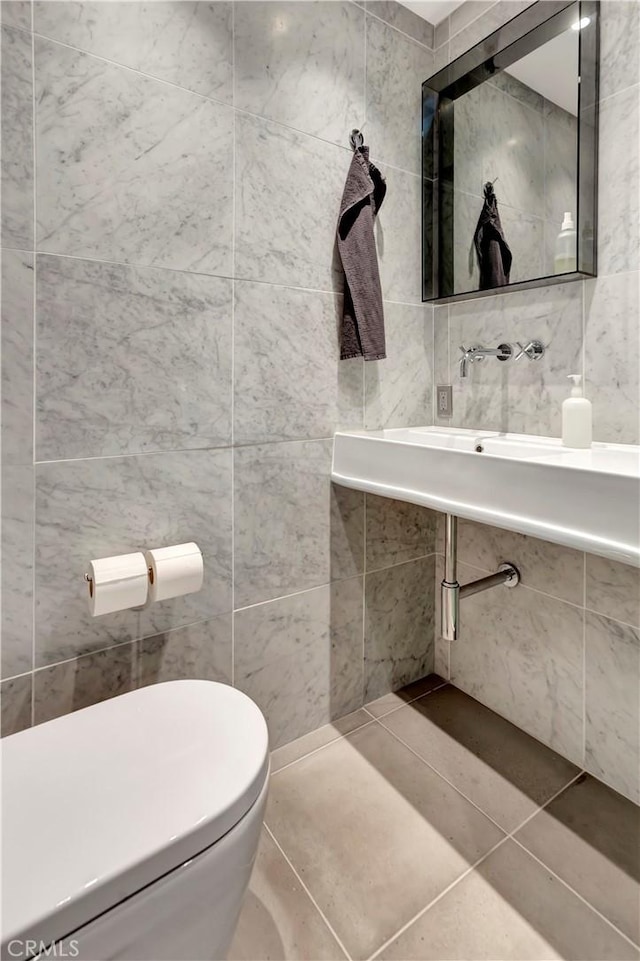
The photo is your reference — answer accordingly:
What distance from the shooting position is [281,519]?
4.55ft

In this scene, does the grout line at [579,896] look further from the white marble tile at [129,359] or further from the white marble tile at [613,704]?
the white marble tile at [129,359]

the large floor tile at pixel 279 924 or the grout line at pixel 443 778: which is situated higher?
the grout line at pixel 443 778

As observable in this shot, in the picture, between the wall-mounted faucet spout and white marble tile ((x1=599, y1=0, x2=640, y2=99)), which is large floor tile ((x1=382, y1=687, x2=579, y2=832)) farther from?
white marble tile ((x1=599, y1=0, x2=640, y2=99))

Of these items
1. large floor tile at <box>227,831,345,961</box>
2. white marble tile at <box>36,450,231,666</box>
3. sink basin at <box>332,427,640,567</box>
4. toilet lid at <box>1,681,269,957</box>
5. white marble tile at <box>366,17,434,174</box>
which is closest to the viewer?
toilet lid at <box>1,681,269,957</box>

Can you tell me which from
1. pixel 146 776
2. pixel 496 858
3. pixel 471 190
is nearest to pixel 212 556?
pixel 146 776

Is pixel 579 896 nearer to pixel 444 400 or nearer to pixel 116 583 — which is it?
pixel 116 583

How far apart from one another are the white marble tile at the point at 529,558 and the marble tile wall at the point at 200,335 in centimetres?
27

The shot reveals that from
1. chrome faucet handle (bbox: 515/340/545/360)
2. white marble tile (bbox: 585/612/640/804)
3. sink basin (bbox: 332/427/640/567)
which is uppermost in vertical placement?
chrome faucet handle (bbox: 515/340/545/360)

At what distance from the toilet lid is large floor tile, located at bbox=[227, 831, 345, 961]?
1.47ft

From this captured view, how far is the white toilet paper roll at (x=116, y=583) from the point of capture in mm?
1012

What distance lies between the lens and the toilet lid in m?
0.59

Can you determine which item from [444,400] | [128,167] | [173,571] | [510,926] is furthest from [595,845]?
[128,167]

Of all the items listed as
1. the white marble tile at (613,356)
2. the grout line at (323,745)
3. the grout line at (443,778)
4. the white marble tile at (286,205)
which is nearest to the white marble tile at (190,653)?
the grout line at (323,745)

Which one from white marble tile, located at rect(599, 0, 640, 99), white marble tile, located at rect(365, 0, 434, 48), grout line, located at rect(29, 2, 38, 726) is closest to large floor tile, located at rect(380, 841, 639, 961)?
grout line, located at rect(29, 2, 38, 726)
